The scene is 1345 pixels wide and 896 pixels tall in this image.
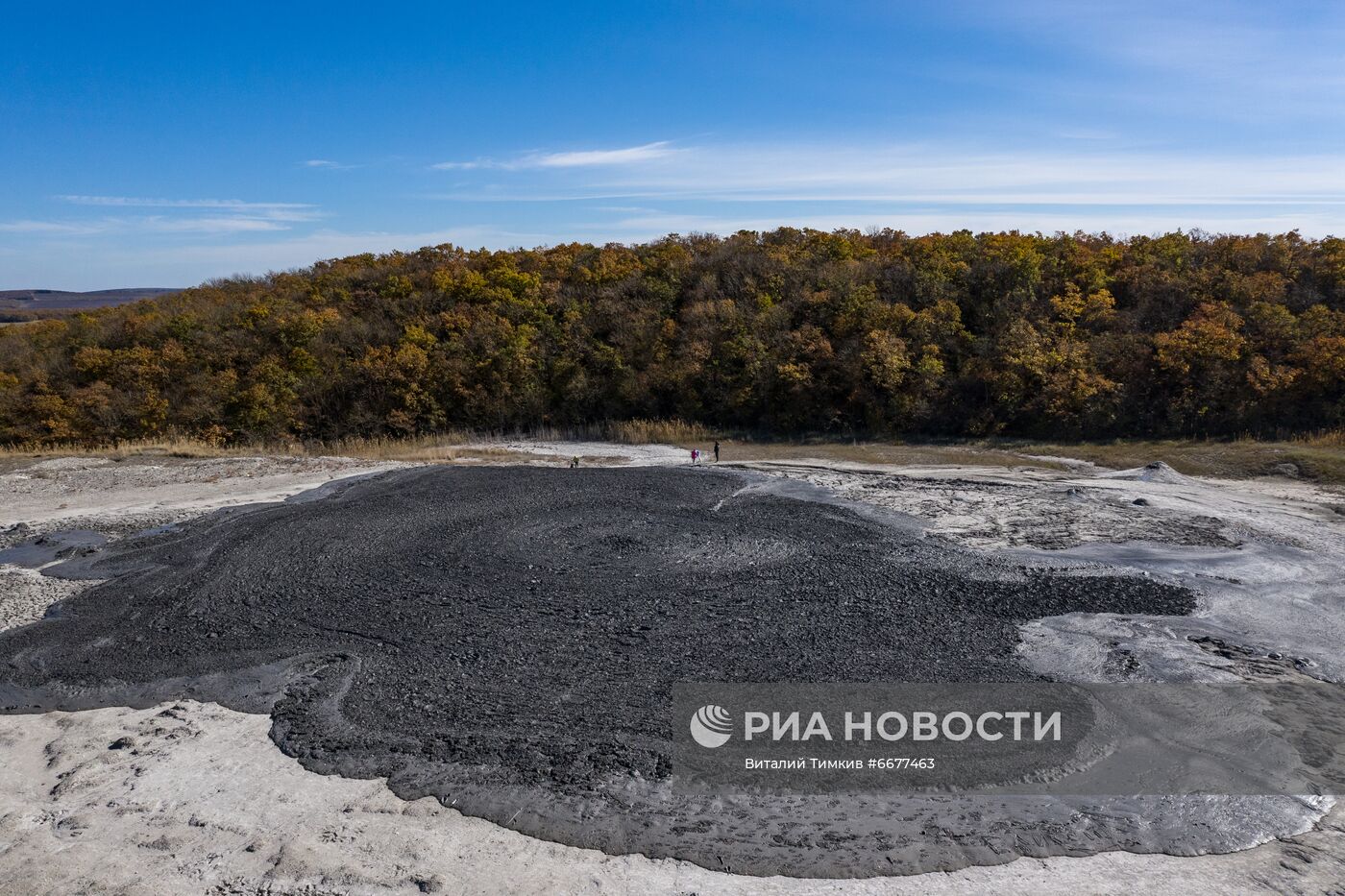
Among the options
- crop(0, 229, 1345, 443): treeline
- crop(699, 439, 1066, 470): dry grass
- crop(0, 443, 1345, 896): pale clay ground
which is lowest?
crop(0, 443, 1345, 896): pale clay ground

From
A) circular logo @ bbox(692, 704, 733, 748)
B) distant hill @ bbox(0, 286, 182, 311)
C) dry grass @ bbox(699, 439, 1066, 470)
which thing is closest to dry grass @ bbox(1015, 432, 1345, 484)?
dry grass @ bbox(699, 439, 1066, 470)

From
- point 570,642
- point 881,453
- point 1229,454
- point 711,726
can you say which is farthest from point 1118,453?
point 711,726

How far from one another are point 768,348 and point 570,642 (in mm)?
20778

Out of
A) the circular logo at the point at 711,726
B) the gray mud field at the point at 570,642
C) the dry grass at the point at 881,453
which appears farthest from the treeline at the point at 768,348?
the circular logo at the point at 711,726

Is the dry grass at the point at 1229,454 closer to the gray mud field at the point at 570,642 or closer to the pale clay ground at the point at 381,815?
the pale clay ground at the point at 381,815

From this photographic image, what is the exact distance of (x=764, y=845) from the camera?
652cm

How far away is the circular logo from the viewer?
800 cm

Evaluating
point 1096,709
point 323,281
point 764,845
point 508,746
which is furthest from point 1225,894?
point 323,281

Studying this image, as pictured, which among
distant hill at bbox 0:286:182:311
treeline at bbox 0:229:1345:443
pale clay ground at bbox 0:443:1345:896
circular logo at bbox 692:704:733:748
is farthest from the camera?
distant hill at bbox 0:286:182:311

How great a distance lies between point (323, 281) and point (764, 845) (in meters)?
36.5

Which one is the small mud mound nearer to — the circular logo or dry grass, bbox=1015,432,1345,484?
dry grass, bbox=1015,432,1345,484

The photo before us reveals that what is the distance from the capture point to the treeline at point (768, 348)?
2527cm

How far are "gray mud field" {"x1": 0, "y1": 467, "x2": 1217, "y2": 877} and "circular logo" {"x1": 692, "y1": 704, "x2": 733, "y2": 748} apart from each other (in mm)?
319

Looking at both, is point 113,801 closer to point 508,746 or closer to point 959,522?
point 508,746
